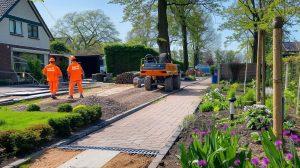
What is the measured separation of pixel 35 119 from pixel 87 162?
121 inches

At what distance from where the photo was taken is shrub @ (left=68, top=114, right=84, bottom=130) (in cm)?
938

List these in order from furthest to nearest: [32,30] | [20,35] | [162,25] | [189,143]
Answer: [32,30], [20,35], [162,25], [189,143]

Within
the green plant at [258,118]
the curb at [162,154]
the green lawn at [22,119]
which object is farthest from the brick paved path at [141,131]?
the green plant at [258,118]

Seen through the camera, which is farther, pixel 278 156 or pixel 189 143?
pixel 189 143

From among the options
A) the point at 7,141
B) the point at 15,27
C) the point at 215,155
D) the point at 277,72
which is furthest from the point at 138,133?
the point at 15,27

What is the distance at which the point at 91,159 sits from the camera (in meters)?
7.03

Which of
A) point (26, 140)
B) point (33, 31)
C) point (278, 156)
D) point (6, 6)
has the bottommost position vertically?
point (26, 140)

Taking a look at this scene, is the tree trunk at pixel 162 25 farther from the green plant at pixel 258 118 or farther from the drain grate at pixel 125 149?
the drain grate at pixel 125 149

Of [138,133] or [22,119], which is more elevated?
[22,119]

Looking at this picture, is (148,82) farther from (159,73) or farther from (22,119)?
(22,119)

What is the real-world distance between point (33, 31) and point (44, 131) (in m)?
31.7

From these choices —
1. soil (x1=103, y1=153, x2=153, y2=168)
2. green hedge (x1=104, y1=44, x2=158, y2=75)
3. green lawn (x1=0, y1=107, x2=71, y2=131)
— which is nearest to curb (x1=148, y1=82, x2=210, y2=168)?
soil (x1=103, y1=153, x2=153, y2=168)

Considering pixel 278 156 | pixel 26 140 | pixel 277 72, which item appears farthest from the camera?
pixel 26 140

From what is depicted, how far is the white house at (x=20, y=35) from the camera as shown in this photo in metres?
32.6
